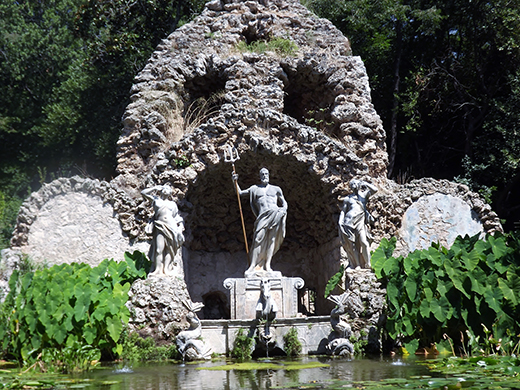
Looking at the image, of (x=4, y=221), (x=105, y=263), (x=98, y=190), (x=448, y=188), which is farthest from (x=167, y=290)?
(x=4, y=221)

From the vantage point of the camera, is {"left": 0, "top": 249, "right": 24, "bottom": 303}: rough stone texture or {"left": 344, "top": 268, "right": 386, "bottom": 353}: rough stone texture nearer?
{"left": 344, "top": 268, "right": 386, "bottom": 353}: rough stone texture

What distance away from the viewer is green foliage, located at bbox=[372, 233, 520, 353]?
7.92 m

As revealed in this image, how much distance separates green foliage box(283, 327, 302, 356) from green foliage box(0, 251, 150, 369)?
8.09ft

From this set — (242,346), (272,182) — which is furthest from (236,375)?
(272,182)

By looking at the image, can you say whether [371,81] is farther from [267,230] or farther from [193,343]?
[193,343]

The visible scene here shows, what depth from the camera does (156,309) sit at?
9.44 m

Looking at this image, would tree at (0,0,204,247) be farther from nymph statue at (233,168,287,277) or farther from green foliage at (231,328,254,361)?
green foliage at (231,328,254,361)

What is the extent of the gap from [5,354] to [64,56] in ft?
52.5

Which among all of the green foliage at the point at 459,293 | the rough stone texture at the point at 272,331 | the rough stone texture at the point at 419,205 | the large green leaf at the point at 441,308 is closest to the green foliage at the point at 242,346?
the rough stone texture at the point at 272,331

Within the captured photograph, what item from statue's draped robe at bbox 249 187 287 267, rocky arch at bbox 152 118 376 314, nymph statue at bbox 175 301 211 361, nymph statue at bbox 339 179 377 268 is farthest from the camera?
rocky arch at bbox 152 118 376 314

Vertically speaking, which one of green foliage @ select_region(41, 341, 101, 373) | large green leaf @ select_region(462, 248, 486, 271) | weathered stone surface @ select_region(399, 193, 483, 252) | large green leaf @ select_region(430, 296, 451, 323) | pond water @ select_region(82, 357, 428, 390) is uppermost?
weathered stone surface @ select_region(399, 193, 483, 252)

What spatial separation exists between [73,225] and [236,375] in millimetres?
6624

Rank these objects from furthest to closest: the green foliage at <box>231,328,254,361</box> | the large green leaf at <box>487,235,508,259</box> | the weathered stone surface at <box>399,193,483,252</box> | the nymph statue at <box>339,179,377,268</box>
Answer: the weathered stone surface at <box>399,193,483,252</box>, the nymph statue at <box>339,179,377,268</box>, the green foliage at <box>231,328,254,361</box>, the large green leaf at <box>487,235,508,259</box>

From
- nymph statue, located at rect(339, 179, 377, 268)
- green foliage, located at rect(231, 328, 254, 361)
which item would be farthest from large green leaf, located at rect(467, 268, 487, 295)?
green foliage, located at rect(231, 328, 254, 361)
